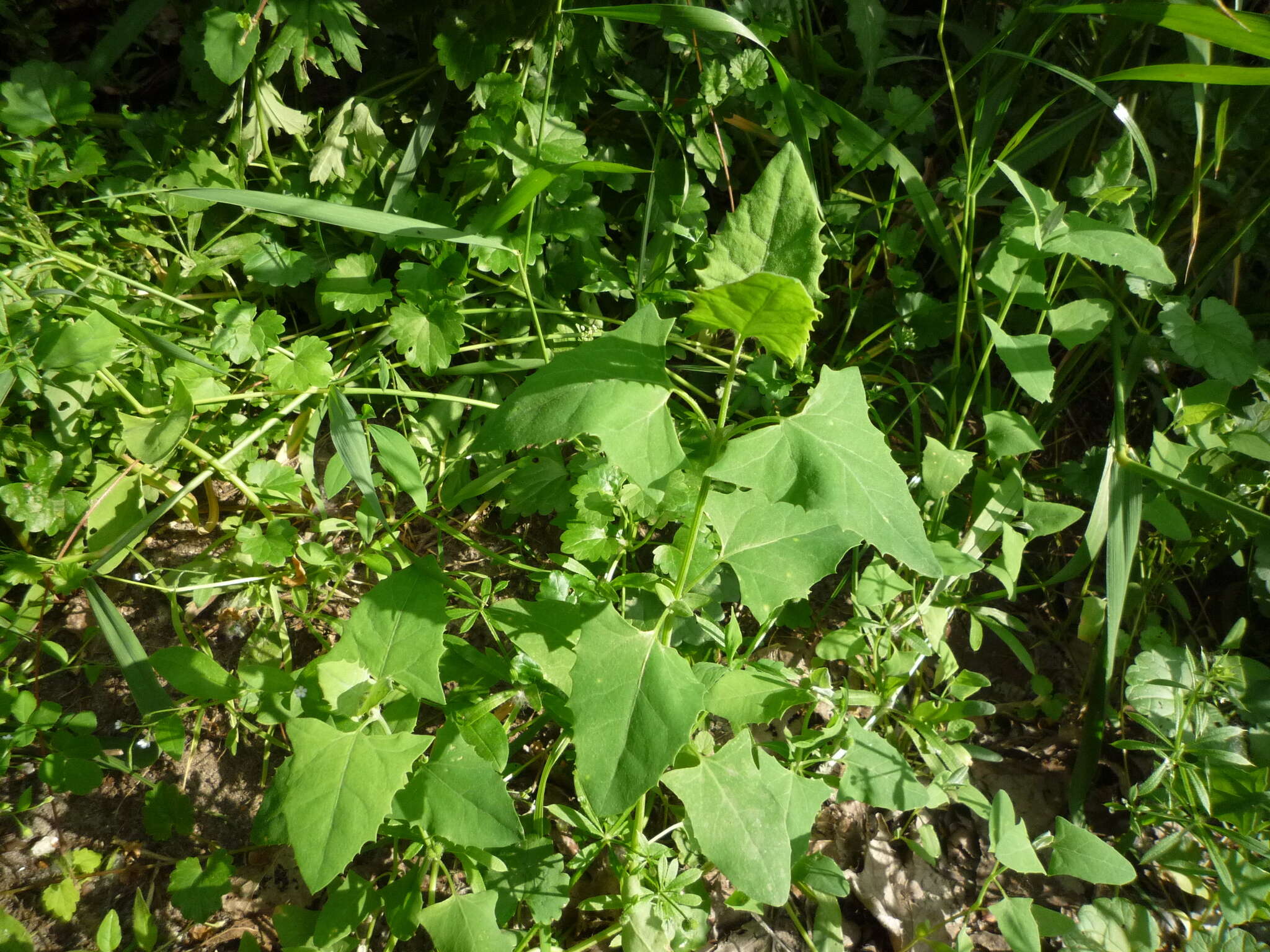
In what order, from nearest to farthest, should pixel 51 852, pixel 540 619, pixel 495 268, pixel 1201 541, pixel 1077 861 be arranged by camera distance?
pixel 540 619 < pixel 1077 861 < pixel 51 852 < pixel 495 268 < pixel 1201 541

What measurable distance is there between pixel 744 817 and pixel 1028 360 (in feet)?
3.62

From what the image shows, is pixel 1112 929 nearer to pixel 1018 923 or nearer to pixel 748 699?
pixel 1018 923

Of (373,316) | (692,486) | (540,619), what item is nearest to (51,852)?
(540,619)

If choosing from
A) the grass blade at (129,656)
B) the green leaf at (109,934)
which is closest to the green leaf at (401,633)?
the grass blade at (129,656)

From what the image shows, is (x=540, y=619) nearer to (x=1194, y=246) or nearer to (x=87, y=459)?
(x=87, y=459)

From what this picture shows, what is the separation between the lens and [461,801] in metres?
1.18

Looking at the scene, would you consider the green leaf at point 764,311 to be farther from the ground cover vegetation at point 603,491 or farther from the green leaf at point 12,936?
the green leaf at point 12,936

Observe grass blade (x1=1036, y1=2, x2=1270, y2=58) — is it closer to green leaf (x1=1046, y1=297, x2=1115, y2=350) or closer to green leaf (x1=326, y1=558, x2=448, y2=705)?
green leaf (x1=1046, y1=297, x2=1115, y2=350)

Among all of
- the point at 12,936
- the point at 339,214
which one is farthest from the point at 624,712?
the point at 12,936

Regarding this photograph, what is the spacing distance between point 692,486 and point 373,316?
930 millimetres

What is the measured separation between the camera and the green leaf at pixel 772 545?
1.25 m

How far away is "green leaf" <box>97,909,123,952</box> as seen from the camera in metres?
1.37

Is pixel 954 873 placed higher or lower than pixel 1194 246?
lower

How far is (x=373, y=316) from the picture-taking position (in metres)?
1.90
